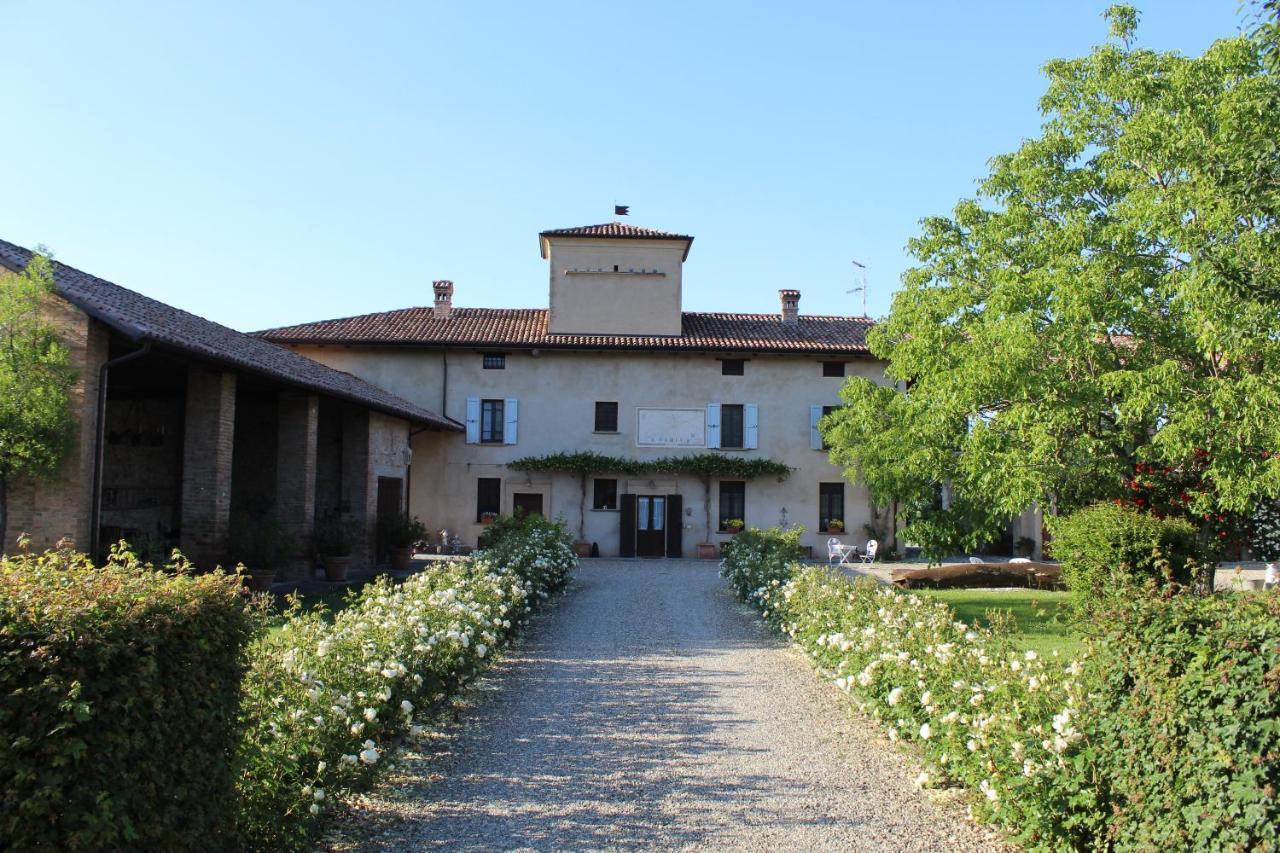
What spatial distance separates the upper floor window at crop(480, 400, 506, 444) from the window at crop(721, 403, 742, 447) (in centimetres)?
587

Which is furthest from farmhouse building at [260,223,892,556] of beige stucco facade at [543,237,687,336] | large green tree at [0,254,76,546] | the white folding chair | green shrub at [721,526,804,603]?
large green tree at [0,254,76,546]

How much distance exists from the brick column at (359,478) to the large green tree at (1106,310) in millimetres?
9627

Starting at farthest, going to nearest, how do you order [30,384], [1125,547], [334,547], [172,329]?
[334,547], [172,329], [30,384], [1125,547]

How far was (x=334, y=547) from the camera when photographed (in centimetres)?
1659

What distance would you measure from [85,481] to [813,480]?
18198mm

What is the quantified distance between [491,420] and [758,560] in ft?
43.8

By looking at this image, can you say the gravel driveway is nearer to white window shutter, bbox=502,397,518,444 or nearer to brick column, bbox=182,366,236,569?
brick column, bbox=182,366,236,569

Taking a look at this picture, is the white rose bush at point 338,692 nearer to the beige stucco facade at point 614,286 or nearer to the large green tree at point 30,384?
the large green tree at point 30,384

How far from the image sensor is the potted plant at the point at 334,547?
16.4 meters

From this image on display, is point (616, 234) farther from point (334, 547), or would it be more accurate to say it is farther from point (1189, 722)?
point (1189, 722)

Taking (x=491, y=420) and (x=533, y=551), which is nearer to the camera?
(x=533, y=551)

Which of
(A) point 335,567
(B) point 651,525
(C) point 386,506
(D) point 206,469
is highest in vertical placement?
(D) point 206,469

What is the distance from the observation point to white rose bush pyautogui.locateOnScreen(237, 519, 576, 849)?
13.2 ft

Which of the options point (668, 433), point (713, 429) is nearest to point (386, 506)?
point (668, 433)
